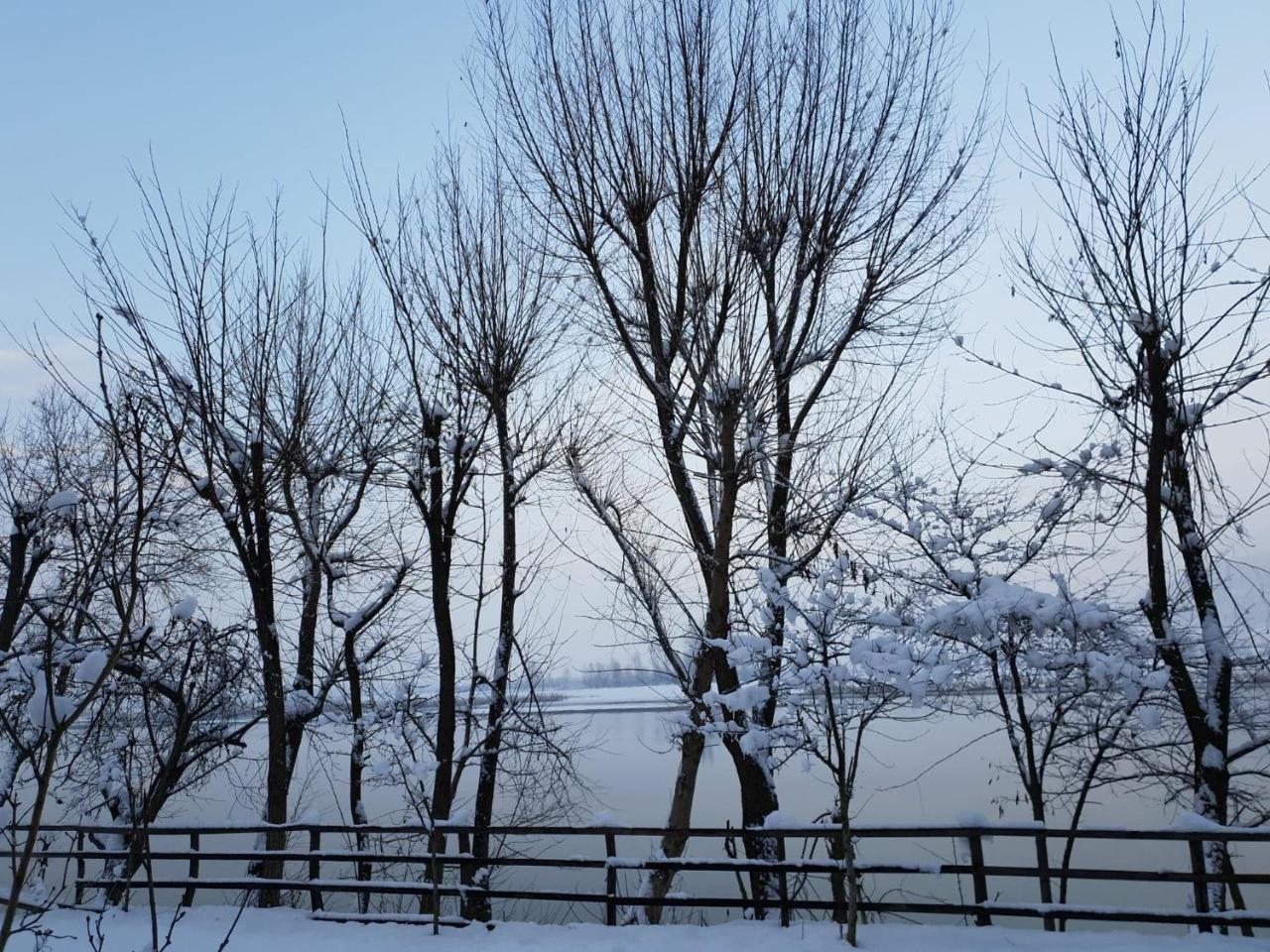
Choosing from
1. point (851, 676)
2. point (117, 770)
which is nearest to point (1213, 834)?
point (851, 676)

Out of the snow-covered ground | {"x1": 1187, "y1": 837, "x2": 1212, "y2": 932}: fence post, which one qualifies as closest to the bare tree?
the snow-covered ground

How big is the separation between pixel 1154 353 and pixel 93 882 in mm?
11639

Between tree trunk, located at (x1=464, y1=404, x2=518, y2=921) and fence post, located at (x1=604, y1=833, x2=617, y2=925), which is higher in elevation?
tree trunk, located at (x1=464, y1=404, x2=518, y2=921)

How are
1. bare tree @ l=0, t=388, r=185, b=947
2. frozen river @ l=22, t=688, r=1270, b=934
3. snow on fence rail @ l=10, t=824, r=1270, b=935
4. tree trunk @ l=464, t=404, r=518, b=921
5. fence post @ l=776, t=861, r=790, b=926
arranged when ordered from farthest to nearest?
frozen river @ l=22, t=688, r=1270, b=934 → tree trunk @ l=464, t=404, r=518, b=921 → fence post @ l=776, t=861, r=790, b=926 → snow on fence rail @ l=10, t=824, r=1270, b=935 → bare tree @ l=0, t=388, r=185, b=947

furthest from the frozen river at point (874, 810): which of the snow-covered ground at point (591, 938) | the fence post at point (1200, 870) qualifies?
the fence post at point (1200, 870)

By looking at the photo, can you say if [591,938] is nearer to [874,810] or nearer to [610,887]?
[610,887]

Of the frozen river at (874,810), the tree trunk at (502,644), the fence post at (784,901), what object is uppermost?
the tree trunk at (502,644)

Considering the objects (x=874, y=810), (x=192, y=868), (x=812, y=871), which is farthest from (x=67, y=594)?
(x=874, y=810)

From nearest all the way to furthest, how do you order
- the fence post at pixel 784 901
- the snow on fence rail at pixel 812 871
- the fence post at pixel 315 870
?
the snow on fence rail at pixel 812 871 < the fence post at pixel 784 901 < the fence post at pixel 315 870

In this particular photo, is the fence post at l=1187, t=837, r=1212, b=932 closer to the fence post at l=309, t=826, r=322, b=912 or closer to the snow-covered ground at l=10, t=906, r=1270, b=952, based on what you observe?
the snow-covered ground at l=10, t=906, r=1270, b=952

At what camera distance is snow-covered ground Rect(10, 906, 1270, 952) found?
7.09 meters

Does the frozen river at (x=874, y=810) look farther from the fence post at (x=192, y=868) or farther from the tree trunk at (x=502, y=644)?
the tree trunk at (x=502, y=644)

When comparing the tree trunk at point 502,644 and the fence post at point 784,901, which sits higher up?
the tree trunk at point 502,644

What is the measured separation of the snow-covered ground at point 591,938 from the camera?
709cm
